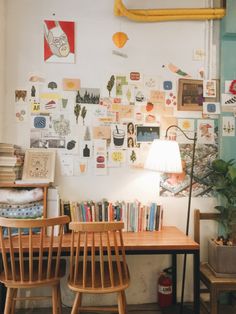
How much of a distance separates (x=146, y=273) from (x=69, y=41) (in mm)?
2126

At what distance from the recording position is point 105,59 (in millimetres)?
2561

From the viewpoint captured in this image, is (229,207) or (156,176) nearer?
(229,207)

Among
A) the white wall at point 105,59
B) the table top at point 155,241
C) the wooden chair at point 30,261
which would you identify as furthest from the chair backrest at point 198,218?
the wooden chair at point 30,261

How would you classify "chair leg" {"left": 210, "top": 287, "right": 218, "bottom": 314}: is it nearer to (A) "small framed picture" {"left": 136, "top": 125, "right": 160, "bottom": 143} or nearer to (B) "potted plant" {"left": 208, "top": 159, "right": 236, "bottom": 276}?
(B) "potted plant" {"left": 208, "top": 159, "right": 236, "bottom": 276}

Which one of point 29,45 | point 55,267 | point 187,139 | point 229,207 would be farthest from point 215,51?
point 55,267

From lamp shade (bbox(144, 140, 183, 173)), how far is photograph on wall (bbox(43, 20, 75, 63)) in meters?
1.10

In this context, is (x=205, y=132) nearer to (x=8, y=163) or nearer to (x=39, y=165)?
(x=39, y=165)

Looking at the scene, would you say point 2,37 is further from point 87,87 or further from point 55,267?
point 55,267

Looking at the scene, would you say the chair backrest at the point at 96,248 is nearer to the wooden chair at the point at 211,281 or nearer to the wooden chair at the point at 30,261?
the wooden chair at the point at 30,261

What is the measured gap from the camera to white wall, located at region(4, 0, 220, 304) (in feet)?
8.21

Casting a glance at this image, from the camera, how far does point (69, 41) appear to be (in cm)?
253

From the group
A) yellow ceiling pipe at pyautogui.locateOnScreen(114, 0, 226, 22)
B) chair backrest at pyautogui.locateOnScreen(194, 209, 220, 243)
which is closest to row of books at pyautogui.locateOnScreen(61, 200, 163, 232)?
chair backrest at pyautogui.locateOnScreen(194, 209, 220, 243)

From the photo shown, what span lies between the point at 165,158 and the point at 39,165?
1032 mm

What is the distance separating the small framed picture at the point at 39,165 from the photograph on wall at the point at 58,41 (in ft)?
2.63
